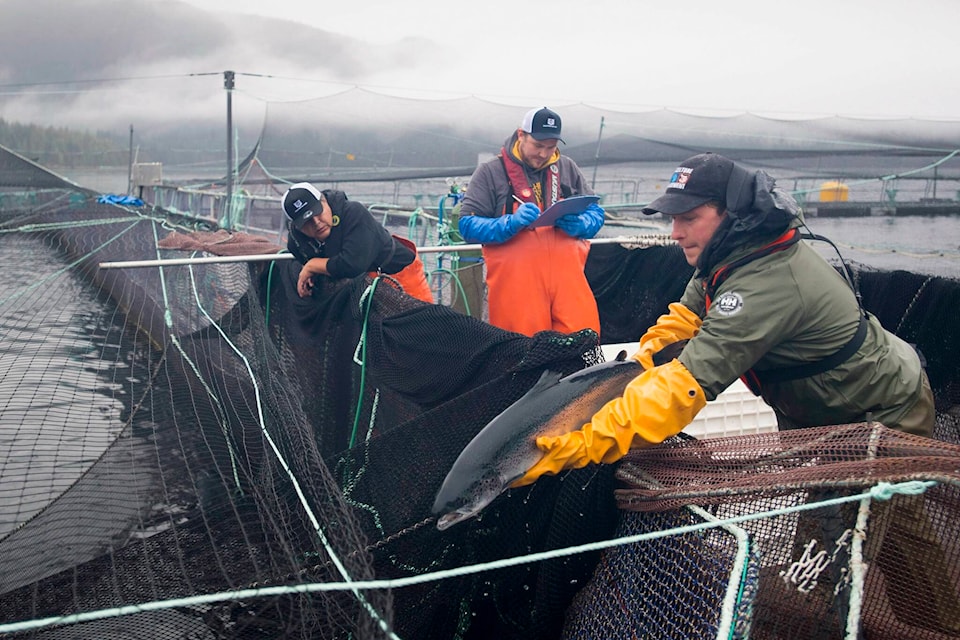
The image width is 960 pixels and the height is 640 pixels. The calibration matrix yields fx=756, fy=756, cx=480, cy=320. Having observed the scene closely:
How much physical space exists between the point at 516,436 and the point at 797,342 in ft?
3.76

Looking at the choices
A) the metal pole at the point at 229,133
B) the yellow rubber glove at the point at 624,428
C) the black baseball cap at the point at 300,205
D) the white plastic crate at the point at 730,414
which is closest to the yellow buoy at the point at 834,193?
the metal pole at the point at 229,133

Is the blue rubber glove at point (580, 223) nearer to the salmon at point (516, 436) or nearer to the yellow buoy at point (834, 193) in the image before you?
the salmon at point (516, 436)

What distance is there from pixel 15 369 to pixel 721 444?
20.6 feet

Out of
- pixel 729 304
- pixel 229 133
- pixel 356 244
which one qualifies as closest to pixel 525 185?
pixel 356 244

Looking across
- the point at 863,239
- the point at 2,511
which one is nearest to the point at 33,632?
the point at 2,511

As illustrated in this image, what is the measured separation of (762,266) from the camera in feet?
8.24

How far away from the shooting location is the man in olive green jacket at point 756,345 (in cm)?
220

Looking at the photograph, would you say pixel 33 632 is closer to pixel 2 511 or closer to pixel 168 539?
pixel 168 539

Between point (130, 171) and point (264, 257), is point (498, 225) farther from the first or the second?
point (130, 171)

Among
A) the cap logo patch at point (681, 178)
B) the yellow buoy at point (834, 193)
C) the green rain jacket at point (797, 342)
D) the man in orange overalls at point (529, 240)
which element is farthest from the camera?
the yellow buoy at point (834, 193)

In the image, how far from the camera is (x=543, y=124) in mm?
4930

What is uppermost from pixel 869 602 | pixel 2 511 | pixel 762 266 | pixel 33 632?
pixel 762 266

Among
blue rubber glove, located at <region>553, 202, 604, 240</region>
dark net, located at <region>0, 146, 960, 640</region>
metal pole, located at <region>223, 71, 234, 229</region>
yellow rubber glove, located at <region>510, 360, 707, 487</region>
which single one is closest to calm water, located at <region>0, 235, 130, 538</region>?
dark net, located at <region>0, 146, 960, 640</region>

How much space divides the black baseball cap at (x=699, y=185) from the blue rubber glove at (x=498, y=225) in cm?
225
